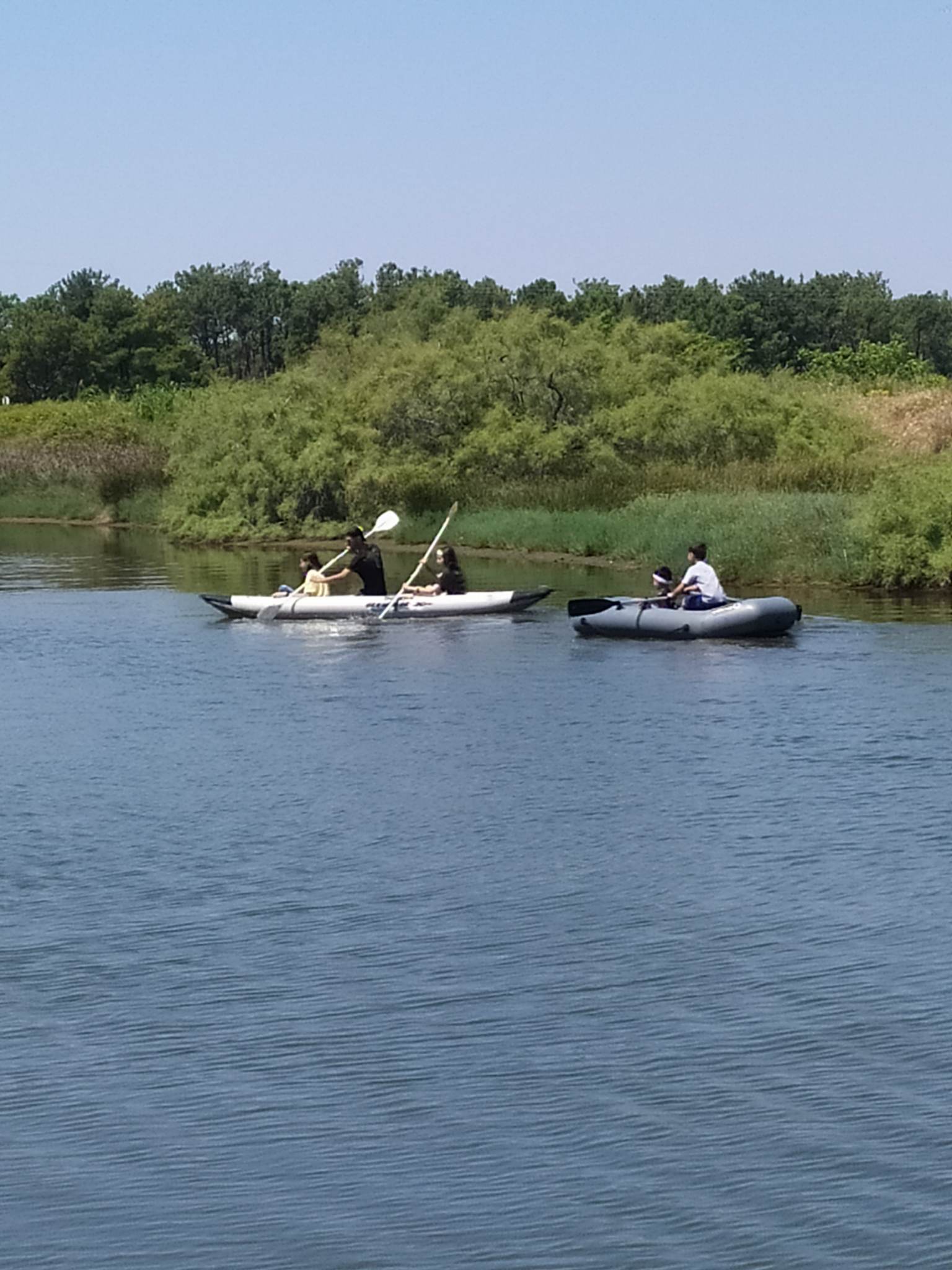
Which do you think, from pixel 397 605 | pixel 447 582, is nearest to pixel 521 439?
pixel 447 582

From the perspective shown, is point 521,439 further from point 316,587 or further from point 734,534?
point 316,587

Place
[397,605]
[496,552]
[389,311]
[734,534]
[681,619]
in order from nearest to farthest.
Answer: [681,619]
[397,605]
[734,534]
[496,552]
[389,311]

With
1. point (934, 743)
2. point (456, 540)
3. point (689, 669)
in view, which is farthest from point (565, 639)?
point (456, 540)

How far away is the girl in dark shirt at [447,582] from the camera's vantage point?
31156mm

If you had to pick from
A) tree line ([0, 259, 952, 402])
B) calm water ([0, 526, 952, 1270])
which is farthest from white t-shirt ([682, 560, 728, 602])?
tree line ([0, 259, 952, 402])

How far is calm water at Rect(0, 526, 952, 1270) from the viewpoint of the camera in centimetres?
854

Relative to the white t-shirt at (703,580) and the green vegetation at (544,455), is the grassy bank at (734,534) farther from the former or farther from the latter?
the white t-shirt at (703,580)

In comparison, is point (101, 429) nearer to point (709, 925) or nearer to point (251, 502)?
point (251, 502)

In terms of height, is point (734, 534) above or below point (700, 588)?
above

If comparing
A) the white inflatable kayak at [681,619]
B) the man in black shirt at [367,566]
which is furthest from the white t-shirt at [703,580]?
the man in black shirt at [367,566]

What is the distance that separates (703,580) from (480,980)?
54.6 feet

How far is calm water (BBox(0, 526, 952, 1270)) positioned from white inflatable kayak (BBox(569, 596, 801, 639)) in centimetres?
354

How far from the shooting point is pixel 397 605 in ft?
102

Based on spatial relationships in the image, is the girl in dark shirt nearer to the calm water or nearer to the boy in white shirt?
the boy in white shirt
